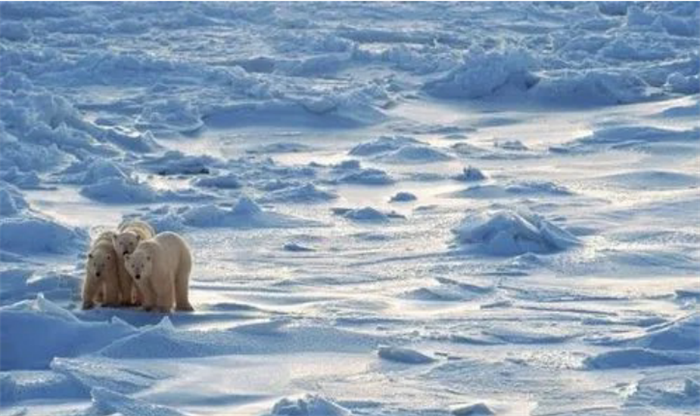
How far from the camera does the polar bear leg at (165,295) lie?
20.0ft

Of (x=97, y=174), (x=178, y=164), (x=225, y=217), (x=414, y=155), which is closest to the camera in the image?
(x=225, y=217)

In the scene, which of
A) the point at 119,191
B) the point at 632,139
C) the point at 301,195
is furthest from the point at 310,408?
the point at 632,139

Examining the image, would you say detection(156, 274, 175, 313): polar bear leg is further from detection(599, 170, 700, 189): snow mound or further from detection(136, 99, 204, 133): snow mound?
detection(136, 99, 204, 133): snow mound

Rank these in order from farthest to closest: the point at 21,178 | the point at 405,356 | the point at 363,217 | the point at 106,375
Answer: the point at 21,178 → the point at 363,217 → the point at 405,356 → the point at 106,375

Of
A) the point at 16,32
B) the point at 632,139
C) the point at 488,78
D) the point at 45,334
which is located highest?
the point at 16,32

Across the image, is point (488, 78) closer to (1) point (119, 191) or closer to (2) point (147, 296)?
(1) point (119, 191)

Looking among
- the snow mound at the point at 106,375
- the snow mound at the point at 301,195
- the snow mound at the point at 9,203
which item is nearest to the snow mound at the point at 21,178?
Result: the snow mound at the point at 9,203

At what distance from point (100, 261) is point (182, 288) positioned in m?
0.35

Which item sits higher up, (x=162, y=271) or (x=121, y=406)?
(x=162, y=271)

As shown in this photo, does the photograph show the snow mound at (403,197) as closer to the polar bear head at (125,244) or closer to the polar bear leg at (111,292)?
the polar bear leg at (111,292)

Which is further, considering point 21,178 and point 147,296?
point 21,178

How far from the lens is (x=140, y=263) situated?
594 centimetres

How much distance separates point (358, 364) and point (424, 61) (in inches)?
484

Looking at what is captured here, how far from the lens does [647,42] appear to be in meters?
19.0
